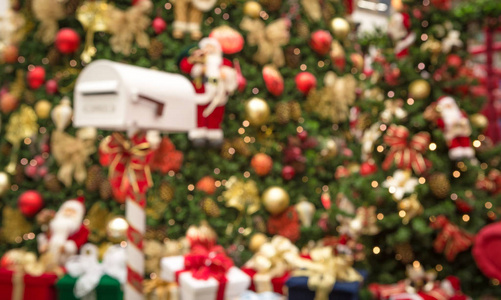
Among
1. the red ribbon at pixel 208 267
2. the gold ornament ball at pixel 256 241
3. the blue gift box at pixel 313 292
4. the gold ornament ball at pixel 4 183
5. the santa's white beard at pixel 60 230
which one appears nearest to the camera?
the blue gift box at pixel 313 292

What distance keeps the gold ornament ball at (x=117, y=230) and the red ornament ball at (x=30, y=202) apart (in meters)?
0.81

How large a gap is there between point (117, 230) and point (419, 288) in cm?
213

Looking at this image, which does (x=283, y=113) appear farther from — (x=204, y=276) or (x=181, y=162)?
(x=204, y=276)

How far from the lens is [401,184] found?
11.4ft

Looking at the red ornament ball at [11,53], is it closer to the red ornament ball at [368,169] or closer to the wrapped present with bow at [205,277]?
the wrapped present with bow at [205,277]

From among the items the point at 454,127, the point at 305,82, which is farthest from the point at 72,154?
the point at 454,127

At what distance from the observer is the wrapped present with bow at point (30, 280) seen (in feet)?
12.2

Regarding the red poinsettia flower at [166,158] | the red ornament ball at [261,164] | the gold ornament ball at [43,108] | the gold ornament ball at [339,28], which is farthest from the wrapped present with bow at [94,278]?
the gold ornament ball at [339,28]

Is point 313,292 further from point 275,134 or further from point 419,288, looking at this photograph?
point 275,134

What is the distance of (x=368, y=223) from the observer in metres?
3.55

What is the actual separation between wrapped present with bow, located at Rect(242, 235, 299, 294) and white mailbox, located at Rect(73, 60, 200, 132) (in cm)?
115

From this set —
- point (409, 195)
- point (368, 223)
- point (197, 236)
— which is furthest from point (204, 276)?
point (409, 195)

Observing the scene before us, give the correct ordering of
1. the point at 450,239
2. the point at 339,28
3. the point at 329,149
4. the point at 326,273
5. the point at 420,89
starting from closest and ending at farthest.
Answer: the point at 326,273 < the point at 450,239 < the point at 420,89 < the point at 329,149 < the point at 339,28

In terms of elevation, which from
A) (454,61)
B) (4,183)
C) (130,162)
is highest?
(454,61)
